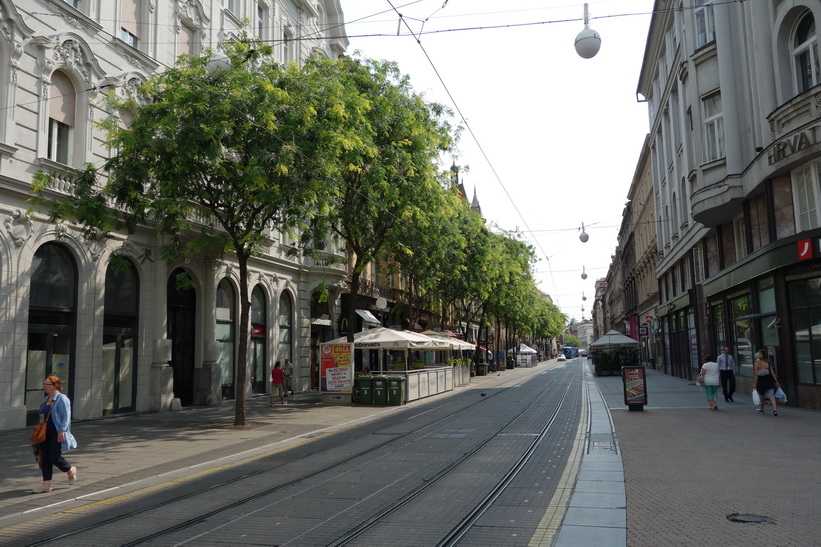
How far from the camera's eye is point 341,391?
78.0 feet

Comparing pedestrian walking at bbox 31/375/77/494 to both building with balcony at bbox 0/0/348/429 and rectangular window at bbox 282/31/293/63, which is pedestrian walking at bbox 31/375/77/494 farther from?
rectangular window at bbox 282/31/293/63

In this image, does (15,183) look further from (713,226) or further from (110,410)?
(713,226)

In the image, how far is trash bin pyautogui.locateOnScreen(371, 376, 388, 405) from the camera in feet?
75.7

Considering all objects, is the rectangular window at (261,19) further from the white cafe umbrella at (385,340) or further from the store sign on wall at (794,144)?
the store sign on wall at (794,144)

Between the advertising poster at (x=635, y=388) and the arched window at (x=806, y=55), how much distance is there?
907 centimetres

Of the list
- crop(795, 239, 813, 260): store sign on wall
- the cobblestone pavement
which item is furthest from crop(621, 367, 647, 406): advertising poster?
crop(795, 239, 813, 260): store sign on wall

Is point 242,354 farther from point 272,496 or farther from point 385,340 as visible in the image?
point 272,496

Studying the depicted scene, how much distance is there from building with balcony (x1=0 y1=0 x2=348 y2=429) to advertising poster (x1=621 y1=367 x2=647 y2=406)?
424 inches

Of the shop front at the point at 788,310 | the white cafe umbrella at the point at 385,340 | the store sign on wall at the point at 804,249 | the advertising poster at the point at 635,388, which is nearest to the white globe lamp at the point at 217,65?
the white cafe umbrella at the point at 385,340

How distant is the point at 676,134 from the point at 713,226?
26.0 ft

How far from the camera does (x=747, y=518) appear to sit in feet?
22.6

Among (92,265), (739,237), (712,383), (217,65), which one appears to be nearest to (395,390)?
(712,383)

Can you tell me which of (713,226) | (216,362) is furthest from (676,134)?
(216,362)

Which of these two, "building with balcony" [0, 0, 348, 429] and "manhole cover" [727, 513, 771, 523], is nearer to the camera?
"manhole cover" [727, 513, 771, 523]
